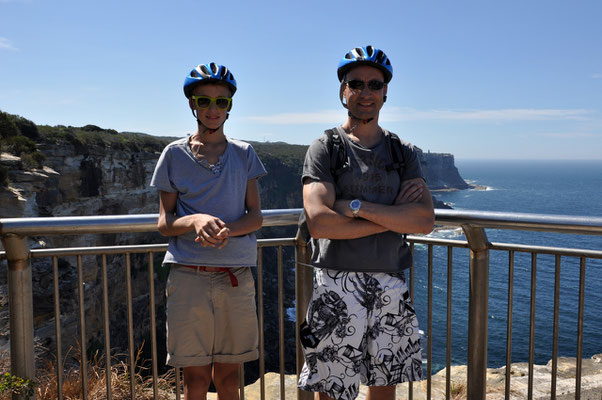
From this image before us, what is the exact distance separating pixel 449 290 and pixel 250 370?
44.8 meters

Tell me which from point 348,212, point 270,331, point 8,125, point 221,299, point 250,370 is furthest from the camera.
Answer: point 270,331

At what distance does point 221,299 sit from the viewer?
2.54 meters

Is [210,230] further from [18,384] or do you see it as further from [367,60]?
[18,384]

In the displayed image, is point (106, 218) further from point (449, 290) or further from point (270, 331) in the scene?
point (270, 331)

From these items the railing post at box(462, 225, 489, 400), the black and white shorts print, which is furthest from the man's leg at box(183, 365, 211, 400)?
the railing post at box(462, 225, 489, 400)

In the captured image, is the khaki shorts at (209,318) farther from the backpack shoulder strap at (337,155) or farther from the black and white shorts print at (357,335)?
the backpack shoulder strap at (337,155)

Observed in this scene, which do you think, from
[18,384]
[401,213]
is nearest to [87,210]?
[18,384]

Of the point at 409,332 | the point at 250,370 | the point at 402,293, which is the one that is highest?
the point at 402,293

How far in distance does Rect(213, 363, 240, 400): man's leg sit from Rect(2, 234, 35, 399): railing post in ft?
3.56

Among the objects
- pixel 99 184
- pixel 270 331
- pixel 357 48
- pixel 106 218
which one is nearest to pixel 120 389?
pixel 106 218

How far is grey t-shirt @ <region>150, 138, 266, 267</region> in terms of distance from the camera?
2.53 meters

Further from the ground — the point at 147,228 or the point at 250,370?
the point at 147,228

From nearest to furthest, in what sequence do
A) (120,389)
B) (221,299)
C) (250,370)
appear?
1. (221,299)
2. (120,389)
3. (250,370)

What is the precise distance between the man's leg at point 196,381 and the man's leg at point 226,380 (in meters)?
0.05
